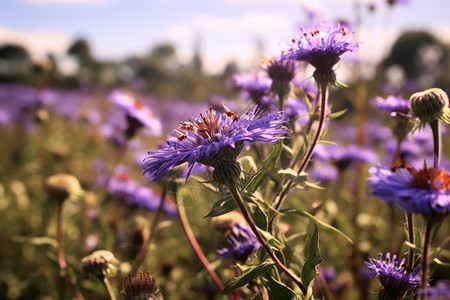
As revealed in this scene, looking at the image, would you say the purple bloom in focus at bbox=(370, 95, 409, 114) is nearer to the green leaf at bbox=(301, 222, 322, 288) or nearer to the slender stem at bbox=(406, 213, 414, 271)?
the slender stem at bbox=(406, 213, 414, 271)

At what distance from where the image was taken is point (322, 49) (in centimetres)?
122

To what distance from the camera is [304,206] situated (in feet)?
9.91

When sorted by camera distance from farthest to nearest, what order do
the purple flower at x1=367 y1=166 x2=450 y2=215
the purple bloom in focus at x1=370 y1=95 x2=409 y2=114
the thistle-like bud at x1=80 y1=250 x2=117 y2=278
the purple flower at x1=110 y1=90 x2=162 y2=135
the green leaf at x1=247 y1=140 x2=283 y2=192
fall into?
the purple flower at x1=110 y1=90 x2=162 y2=135 → the purple bloom in focus at x1=370 y1=95 x2=409 y2=114 → the thistle-like bud at x1=80 y1=250 x2=117 y2=278 → the green leaf at x1=247 y1=140 x2=283 y2=192 → the purple flower at x1=367 y1=166 x2=450 y2=215

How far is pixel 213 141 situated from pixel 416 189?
52cm

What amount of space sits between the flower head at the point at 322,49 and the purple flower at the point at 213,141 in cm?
26

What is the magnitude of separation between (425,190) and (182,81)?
87.8 feet

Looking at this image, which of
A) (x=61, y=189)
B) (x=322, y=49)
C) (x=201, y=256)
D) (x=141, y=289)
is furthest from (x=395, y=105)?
(x=61, y=189)

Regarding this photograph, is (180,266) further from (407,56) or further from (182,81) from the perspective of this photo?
(407,56)

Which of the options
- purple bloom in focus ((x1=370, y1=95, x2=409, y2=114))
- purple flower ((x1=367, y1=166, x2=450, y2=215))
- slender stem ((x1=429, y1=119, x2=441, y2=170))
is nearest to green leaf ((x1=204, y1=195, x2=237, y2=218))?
purple flower ((x1=367, y1=166, x2=450, y2=215))

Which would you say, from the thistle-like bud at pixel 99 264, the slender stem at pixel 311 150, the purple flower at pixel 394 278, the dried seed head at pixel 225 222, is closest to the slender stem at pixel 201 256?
the dried seed head at pixel 225 222

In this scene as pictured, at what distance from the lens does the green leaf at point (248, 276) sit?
995mm

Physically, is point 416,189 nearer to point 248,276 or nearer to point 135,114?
point 248,276

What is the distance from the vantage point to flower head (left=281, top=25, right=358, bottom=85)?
1223 millimetres

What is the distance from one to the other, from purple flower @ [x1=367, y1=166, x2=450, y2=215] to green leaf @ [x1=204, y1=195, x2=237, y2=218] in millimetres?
358
